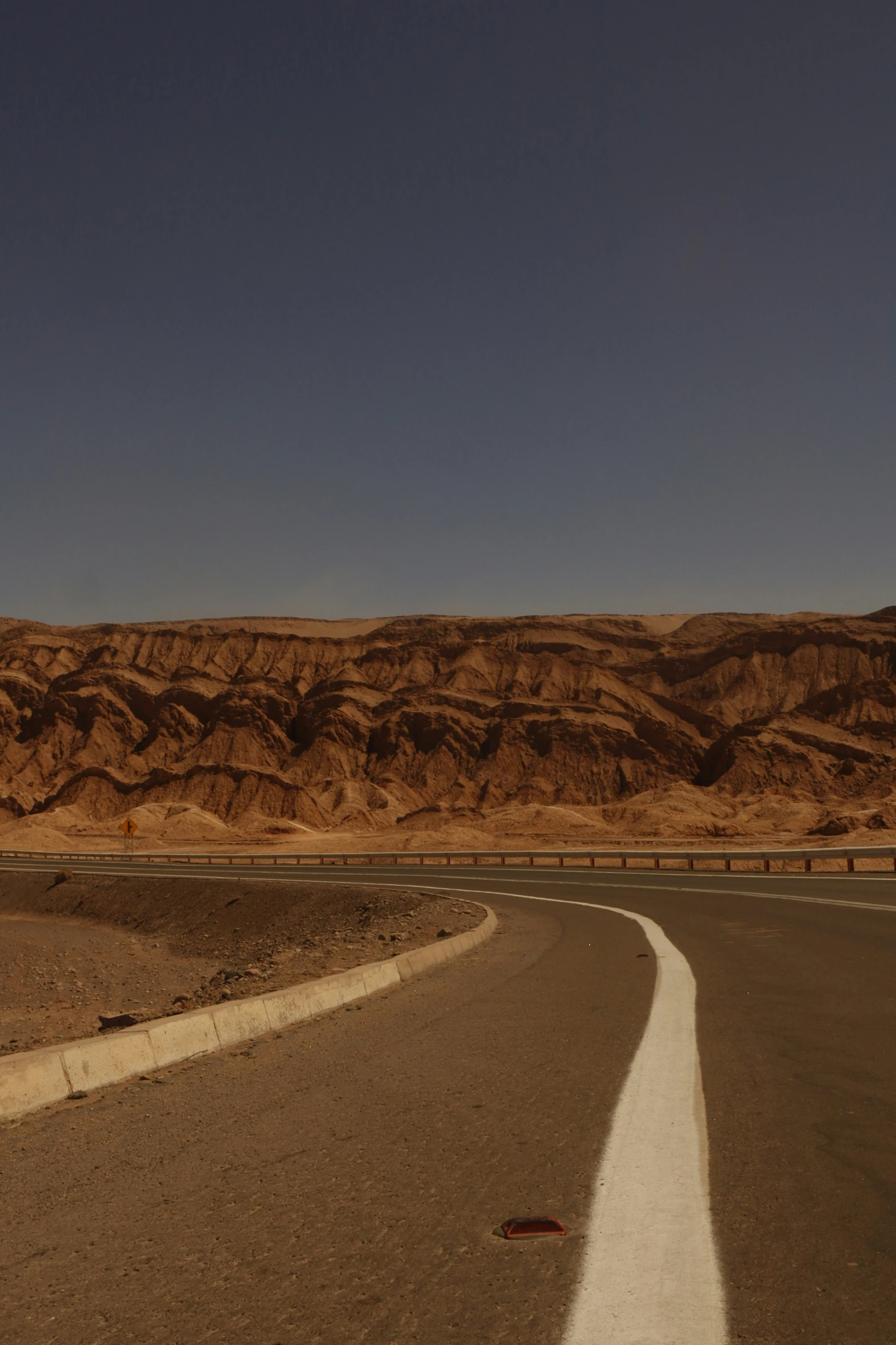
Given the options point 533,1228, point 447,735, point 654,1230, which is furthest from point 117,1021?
point 447,735

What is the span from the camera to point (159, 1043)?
24.3ft

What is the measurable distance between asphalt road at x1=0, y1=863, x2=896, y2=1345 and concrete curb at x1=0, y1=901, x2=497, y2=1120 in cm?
20

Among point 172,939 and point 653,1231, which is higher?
point 653,1231

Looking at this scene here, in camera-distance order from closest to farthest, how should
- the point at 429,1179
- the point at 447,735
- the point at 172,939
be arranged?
the point at 429,1179 → the point at 172,939 → the point at 447,735

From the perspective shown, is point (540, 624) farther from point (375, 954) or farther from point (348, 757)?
point (375, 954)

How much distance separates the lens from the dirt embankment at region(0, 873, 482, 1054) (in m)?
15.8

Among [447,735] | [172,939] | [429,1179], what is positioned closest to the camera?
[429,1179]

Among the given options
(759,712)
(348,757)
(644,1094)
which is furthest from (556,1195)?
(759,712)

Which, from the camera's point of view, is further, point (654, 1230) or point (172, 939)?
point (172, 939)

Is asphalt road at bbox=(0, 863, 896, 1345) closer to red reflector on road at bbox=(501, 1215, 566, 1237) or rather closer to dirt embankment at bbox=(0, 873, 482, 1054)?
red reflector on road at bbox=(501, 1215, 566, 1237)

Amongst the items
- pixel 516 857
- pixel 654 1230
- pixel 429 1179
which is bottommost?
pixel 516 857

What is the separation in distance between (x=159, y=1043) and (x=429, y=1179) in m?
3.62

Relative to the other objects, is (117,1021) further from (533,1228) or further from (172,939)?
(172,939)

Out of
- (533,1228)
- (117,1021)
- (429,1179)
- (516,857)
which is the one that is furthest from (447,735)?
(533,1228)
